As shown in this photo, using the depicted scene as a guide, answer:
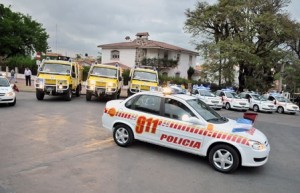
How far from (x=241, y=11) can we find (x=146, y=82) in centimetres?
1787

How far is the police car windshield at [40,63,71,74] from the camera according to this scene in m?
17.0

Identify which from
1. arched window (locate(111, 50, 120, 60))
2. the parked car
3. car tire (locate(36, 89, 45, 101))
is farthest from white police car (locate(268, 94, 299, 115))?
arched window (locate(111, 50, 120, 60))

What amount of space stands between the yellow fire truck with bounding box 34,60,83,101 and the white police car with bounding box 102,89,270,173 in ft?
30.1

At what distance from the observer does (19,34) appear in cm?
5278

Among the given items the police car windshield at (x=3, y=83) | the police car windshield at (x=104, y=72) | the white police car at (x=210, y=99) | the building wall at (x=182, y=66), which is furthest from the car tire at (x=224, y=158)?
the building wall at (x=182, y=66)

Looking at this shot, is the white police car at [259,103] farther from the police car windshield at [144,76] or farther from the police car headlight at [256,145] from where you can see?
the police car headlight at [256,145]

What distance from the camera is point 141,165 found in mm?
6508

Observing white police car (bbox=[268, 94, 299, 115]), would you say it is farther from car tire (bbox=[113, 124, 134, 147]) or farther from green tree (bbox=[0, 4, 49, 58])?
green tree (bbox=[0, 4, 49, 58])

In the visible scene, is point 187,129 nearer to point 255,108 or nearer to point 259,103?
point 259,103

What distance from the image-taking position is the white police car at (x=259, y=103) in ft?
78.8

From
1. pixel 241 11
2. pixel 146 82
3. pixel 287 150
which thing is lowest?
pixel 287 150

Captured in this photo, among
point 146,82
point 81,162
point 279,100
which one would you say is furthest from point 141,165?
point 279,100

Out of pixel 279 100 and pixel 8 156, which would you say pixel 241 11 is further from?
pixel 8 156

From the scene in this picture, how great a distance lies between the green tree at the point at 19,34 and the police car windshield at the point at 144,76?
3536 centimetres
